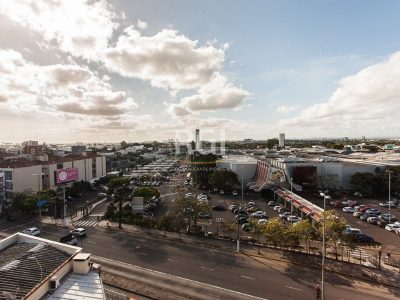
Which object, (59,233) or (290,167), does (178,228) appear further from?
(290,167)

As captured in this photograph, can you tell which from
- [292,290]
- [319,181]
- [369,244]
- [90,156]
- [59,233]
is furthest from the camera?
[90,156]

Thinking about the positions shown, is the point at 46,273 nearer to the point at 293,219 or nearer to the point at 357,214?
the point at 293,219

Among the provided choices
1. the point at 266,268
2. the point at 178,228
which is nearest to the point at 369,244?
the point at 266,268

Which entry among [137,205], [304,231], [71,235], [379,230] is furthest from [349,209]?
[71,235]

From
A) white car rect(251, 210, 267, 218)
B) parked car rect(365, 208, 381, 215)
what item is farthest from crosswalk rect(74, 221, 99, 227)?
parked car rect(365, 208, 381, 215)

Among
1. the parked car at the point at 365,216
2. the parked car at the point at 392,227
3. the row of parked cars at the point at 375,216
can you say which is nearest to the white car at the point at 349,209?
the row of parked cars at the point at 375,216

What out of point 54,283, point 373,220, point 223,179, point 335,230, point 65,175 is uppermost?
point 65,175
